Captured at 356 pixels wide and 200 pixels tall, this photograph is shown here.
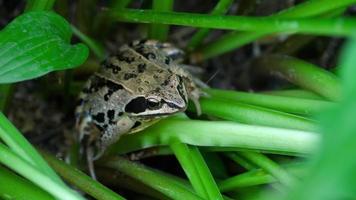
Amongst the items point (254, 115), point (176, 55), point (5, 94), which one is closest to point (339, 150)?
point (254, 115)

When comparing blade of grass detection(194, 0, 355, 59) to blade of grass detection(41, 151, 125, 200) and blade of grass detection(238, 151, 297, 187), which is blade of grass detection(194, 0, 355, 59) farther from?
blade of grass detection(41, 151, 125, 200)

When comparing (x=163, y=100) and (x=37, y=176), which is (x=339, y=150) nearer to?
(x=37, y=176)

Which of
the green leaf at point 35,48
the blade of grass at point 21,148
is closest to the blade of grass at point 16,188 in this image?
the blade of grass at point 21,148

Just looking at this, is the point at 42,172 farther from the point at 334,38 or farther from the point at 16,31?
the point at 334,38

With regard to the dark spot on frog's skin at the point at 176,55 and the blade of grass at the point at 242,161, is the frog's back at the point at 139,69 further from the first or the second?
the blade of grass at the point at 242,161

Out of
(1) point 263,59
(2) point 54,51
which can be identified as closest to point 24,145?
(2) point 54,51

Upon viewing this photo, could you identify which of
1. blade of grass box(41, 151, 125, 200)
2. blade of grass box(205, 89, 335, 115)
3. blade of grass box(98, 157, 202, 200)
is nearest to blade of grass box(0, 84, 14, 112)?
blade of grass box(41, 151, 125, 200)
